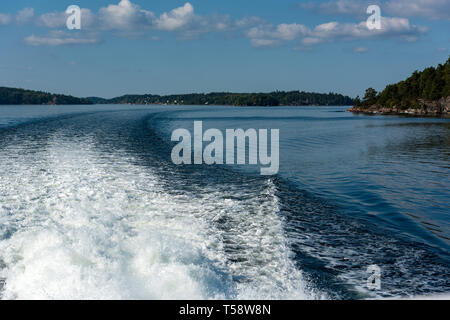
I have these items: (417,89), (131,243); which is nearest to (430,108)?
(417,89)

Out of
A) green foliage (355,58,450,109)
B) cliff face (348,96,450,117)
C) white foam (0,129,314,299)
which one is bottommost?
white foam (0,129,314,299)

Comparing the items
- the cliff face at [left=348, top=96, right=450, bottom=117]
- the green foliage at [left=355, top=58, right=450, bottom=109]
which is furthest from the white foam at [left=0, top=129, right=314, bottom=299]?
the green foliage at [left=355, top=58, right=450, bottom=109]

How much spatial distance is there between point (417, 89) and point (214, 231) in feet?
423

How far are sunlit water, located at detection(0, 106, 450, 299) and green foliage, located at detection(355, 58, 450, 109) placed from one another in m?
105

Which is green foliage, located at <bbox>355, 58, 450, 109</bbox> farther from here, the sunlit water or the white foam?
the white foam

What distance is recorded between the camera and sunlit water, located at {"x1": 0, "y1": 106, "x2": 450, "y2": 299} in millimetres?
5859

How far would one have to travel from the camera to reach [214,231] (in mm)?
8484

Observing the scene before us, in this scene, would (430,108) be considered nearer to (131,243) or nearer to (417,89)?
(417,89)

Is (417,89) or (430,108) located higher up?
(417,89)

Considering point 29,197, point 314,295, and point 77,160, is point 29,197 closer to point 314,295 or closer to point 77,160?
point 77,160

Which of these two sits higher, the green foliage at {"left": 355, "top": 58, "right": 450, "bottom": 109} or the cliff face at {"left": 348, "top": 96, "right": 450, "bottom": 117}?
the green foliage at {"left": 355, "top": 58, "right": 450, "bottom": 109}

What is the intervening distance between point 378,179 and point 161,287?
11990 millimetres

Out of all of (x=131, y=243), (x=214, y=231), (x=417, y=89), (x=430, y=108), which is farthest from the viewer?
(x=417, y=89)
